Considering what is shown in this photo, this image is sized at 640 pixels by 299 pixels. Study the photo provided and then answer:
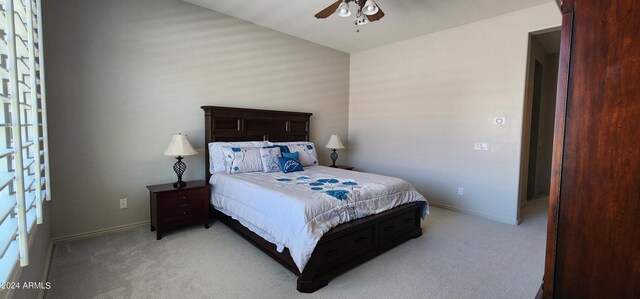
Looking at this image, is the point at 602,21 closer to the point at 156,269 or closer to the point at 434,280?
the point at 434,280

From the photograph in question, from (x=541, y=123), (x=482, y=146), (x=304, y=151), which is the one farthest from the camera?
(x=541, y=123)

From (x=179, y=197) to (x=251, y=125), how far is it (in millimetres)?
1535

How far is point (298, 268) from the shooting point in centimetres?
217

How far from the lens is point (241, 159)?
3.70m

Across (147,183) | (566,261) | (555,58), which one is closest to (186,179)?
(147,183)

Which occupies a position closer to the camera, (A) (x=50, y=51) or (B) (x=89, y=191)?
(A) (x=50, y=51)

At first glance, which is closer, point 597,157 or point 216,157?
point 597,157

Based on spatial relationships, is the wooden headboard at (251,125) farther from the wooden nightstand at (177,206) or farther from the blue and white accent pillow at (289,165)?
the blue and white accent pillow at (289,165)

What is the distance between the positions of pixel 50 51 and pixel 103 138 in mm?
971

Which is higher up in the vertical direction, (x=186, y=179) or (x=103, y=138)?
(x=103, y=138)

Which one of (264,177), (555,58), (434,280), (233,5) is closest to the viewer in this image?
(434,280)

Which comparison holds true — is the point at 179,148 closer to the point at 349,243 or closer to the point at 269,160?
the point at 269,160

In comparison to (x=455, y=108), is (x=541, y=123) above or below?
below

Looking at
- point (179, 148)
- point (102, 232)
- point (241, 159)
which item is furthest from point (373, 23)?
point (102, 232)
